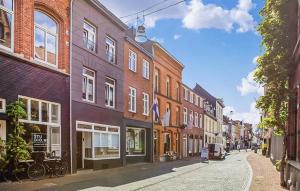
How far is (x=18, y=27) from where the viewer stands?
1797 centimetres

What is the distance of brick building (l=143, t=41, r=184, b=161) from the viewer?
130ft

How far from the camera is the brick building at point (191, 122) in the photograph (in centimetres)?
5119

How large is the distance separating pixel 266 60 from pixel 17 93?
10.1 metres

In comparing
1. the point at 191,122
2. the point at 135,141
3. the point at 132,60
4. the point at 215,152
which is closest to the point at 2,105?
the point at 132,60

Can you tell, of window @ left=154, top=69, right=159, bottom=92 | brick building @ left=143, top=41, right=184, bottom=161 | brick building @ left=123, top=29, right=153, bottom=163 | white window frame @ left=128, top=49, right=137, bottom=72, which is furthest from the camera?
window @ left=154, top=69, right=159, bottom=92

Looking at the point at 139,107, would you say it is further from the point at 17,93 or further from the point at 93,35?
the point at 17,93

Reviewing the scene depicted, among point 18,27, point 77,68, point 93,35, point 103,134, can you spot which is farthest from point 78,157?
point 18,27

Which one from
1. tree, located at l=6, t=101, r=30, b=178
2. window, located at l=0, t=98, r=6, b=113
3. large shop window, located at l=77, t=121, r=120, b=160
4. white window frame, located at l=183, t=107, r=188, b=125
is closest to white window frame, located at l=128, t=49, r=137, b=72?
large shop window, located at l=77, t=121, r=120, b=160

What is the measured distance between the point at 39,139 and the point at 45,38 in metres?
4.61

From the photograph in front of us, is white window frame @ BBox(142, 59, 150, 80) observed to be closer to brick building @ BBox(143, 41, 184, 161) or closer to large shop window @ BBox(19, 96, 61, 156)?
brick building @ BBox(143, 41, 184, 161)

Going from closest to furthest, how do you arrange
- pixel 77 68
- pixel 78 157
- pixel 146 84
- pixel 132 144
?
1. pixel 77 68
2. pixel 78 157
3. pixel 132 144
4. pixel 146 84

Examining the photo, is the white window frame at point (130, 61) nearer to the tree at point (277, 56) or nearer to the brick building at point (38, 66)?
the brick building at point (38, 66)

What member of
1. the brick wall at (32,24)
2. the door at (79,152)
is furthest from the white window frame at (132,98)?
the brick wall at (32,24)

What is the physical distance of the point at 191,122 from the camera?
172 ft
